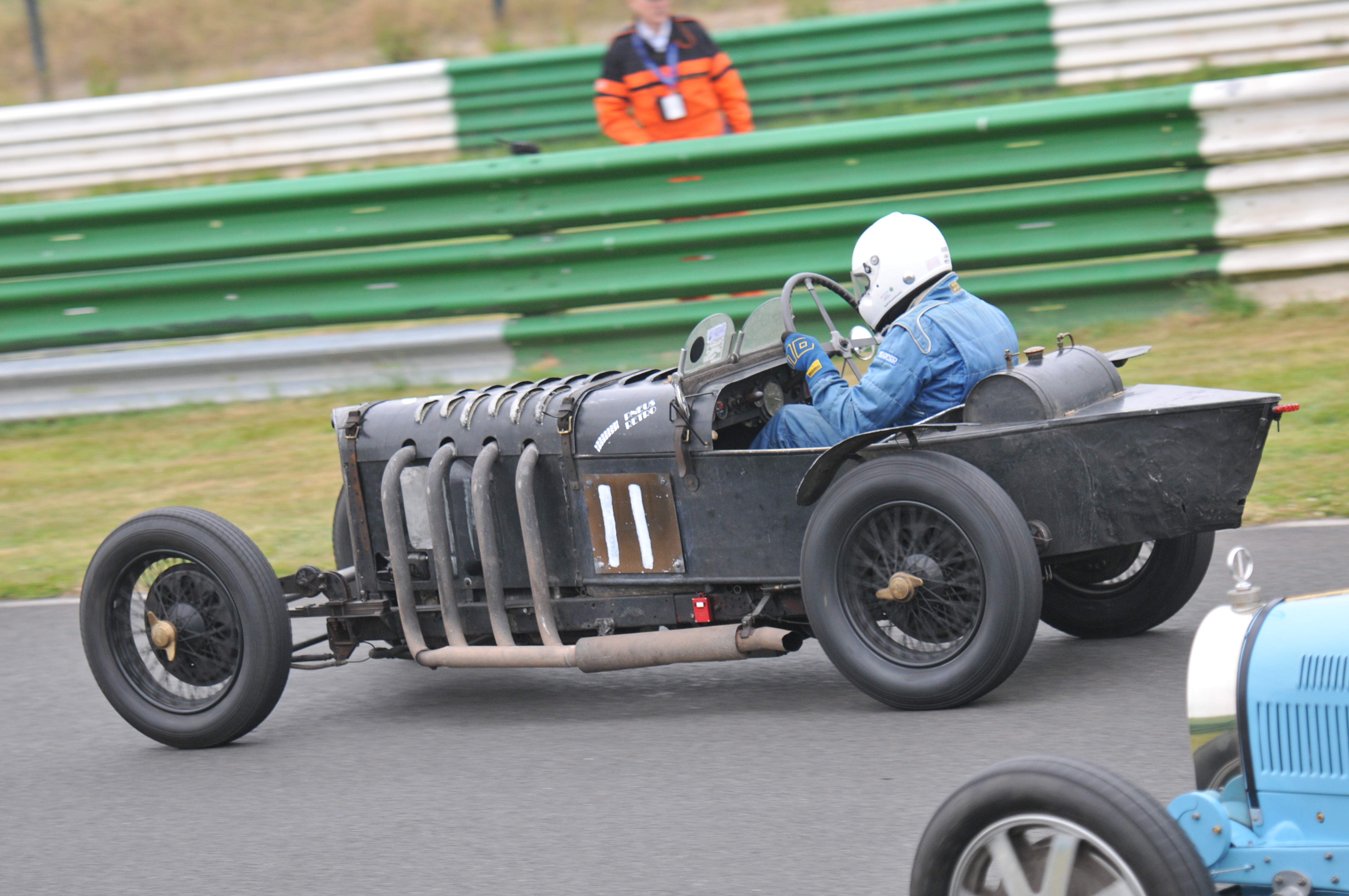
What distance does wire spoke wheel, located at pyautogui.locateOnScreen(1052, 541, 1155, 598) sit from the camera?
16.5 ft

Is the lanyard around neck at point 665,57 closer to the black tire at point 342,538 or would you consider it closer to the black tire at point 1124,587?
the black tire at point 342,538

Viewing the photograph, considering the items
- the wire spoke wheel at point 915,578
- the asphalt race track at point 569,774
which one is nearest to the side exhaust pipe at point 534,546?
the asphalt race track at point 569,774

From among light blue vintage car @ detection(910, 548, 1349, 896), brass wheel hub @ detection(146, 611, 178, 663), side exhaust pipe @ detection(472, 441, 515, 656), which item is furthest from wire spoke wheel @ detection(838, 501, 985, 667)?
brass wheel hub @ detection(146, 611, 178, 663)

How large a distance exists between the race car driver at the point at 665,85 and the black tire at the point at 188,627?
4544 mm

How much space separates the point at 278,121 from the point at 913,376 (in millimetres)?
10074

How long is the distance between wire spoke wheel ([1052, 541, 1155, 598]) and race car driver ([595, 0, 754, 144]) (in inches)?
181

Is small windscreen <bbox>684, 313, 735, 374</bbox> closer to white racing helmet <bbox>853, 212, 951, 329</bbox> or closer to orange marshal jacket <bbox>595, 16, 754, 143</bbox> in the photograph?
white racing helmet <bbox>853, 212, 951, 329</bbox>

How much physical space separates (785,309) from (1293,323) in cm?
458

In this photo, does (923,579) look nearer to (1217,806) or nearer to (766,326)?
(766,326)

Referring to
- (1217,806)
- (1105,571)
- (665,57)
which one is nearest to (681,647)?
(1105,571)

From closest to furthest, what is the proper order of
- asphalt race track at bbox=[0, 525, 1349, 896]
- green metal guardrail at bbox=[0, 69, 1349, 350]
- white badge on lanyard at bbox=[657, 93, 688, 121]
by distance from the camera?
asphalt race track at bbox=[0, 525, 1349, 896], green metal guardrail at bbox=[0, 69, 1349, 350], white badge on lanyard at bbox=[657, 93, 688, 121]

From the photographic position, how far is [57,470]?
29.3ft

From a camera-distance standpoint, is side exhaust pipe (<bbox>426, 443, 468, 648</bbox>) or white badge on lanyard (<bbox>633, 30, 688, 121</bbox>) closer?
side exhaust pipe (<bbox>426, 443, 468, 648</bbox>)

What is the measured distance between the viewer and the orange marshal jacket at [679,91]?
29.1 feet
